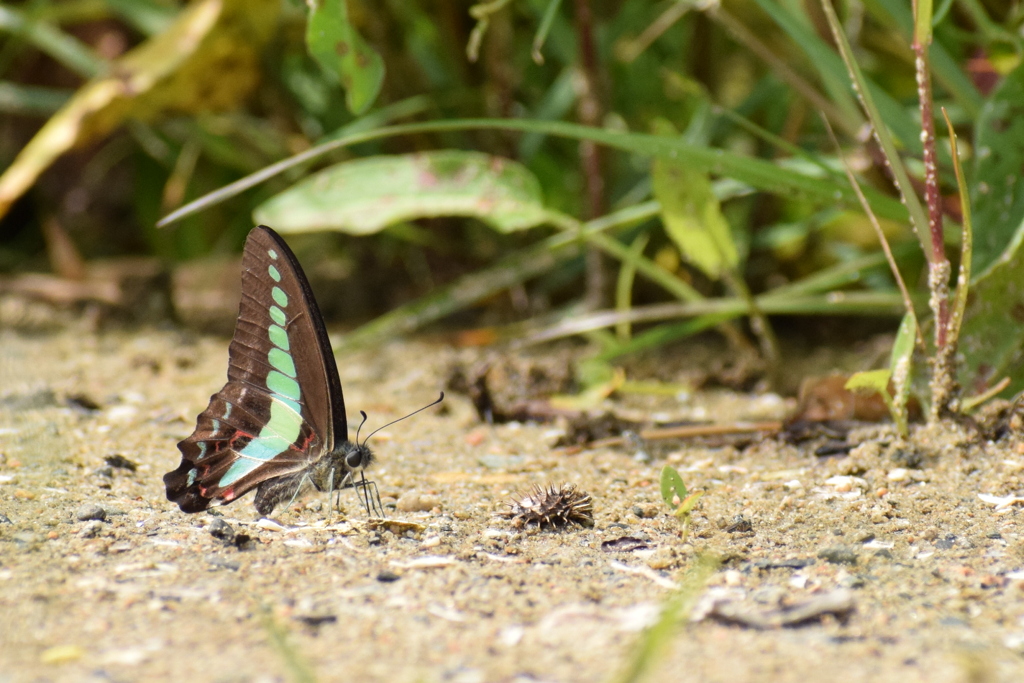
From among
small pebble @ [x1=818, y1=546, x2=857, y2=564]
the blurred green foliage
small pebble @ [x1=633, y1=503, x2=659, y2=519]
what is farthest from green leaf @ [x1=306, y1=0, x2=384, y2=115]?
small pebble @ [x1=818, y1=546, x2=857, y2=564]

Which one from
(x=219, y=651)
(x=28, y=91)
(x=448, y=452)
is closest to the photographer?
(x=219, y=651)

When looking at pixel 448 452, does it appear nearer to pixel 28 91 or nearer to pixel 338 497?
pixel 338 497

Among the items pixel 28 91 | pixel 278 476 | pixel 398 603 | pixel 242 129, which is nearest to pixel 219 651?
pixel 398 603

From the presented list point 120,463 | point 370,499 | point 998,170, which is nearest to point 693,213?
point 998,170

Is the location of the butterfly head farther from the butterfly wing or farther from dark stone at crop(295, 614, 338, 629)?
dark stone at crop(295, 614, 338, 629)

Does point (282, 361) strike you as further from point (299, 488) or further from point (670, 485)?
point (670, 485)
